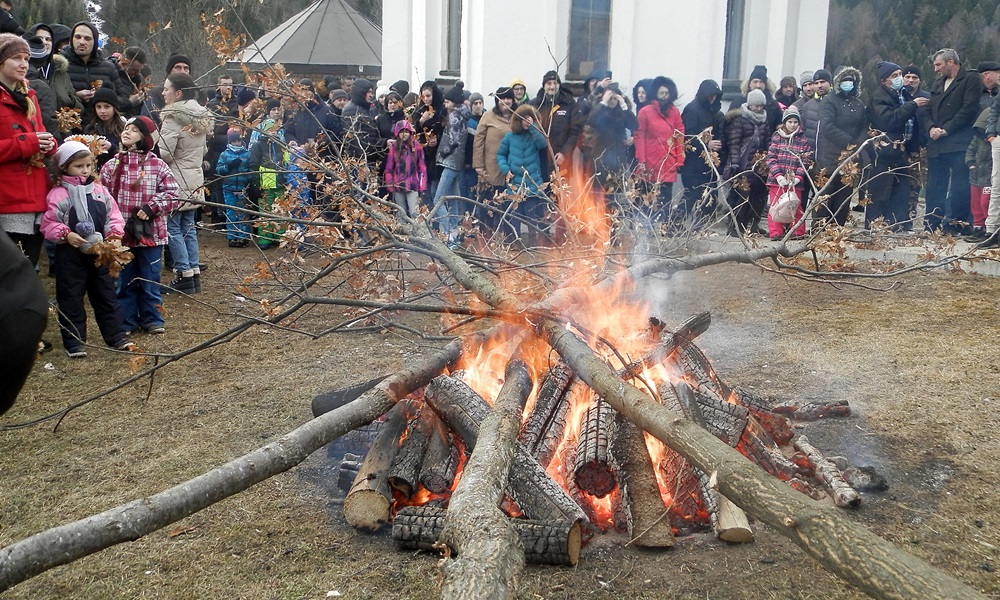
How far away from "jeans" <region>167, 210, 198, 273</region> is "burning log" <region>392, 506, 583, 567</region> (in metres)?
5.56

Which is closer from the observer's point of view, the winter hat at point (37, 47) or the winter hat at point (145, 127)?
the winter hat at point (145, 127)

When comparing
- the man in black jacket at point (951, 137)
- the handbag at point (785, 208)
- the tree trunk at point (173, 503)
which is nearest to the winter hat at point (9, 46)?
the tree trunk at point (173, 503)

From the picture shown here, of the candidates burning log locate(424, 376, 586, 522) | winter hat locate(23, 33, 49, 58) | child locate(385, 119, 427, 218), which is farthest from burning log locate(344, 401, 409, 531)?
child locate(385, 119, 427, 218)

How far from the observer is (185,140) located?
8391 millimetres

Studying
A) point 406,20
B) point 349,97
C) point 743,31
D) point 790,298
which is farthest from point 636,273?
point 406,20

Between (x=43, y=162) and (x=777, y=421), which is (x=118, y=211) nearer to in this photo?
(x=43, y=162)

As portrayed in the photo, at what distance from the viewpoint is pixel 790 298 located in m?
8.43

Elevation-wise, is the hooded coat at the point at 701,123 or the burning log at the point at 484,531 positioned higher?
the hooded coat at the point at 701,123

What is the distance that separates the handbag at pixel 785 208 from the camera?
9.59 m

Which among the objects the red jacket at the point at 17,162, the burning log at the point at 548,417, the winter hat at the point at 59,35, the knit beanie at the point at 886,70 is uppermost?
the knit beanie at the point at 886,70

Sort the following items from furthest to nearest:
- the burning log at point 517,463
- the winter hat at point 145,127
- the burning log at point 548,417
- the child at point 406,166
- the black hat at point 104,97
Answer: the child at point 406,166
the black hat at point 104,97
the winter hat at point 145,127
the burning log at point 548,417
the burning log at point 517,463

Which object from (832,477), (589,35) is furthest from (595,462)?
(589,35)

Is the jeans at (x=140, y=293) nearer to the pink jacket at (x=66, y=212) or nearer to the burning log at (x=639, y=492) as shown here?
the pink jacket at (x=66, y=212)

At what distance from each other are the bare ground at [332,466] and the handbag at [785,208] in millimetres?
1734
